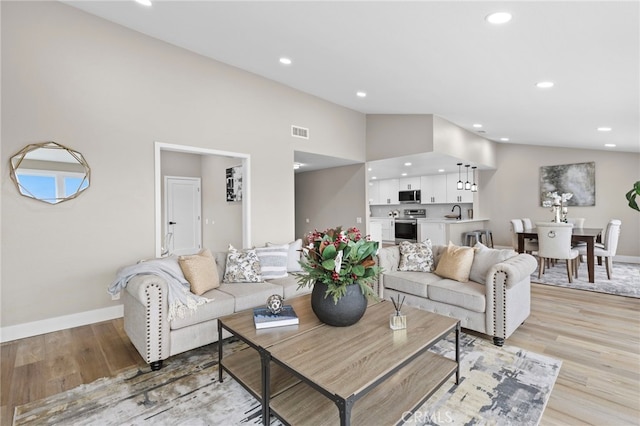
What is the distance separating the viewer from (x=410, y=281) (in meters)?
3.38

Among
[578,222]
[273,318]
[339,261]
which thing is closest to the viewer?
[339,261]

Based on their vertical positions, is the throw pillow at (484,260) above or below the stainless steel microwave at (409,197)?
below

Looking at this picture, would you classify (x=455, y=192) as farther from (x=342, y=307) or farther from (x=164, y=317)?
(x=164, y=317)

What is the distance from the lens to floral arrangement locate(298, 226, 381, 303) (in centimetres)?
196

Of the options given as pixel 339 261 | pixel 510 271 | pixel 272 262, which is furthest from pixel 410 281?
pixel 339 261

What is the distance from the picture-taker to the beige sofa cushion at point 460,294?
2844mm

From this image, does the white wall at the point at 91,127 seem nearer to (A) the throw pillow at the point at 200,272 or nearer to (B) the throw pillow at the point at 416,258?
(A) the throw pillow at the point at 200,272

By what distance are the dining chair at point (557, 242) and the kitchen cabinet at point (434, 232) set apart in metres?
2.68

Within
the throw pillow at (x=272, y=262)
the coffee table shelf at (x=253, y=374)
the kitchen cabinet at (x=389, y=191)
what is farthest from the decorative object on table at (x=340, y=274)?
the kitchen cabinet at (x=389, y=191)

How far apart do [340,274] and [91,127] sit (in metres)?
3.35

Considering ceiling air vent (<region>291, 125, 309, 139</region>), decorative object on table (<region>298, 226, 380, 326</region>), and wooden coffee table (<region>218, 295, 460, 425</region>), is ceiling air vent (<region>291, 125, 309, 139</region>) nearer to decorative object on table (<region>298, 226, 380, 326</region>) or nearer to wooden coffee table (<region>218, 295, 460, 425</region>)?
decorative object on table (<region>298, 226, 380, 326</region>)

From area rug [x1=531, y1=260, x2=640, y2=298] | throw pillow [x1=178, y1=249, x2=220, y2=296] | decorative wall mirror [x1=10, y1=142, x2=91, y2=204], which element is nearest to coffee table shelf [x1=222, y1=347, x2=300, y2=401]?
throw pillow [x1=178, y1=249, x2=220, y2=296]

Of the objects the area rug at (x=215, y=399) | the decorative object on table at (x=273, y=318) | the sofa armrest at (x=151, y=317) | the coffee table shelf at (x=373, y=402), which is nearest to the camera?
the coffee table shelf at (x=373, y=402)

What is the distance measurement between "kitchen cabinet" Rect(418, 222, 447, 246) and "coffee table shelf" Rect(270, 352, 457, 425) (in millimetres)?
6174
